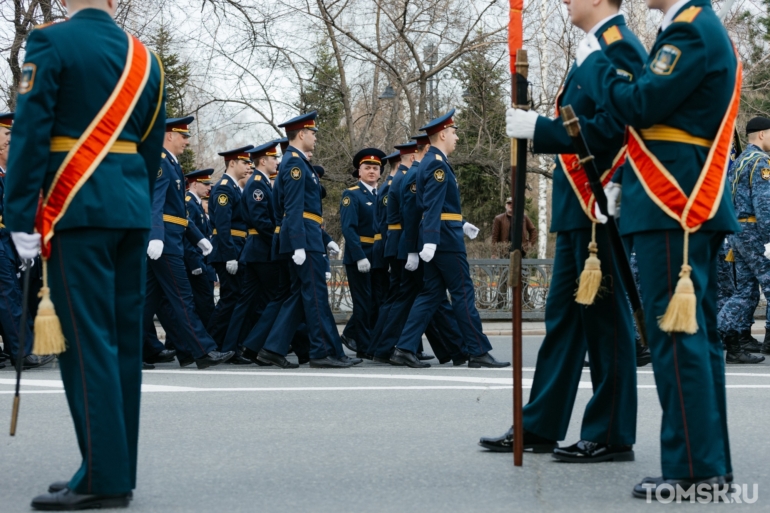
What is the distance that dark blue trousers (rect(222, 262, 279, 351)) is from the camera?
1099 centimetres

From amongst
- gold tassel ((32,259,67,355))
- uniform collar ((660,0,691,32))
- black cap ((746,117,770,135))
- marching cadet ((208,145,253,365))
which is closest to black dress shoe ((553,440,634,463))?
uniform collar ((660,0,691,32))

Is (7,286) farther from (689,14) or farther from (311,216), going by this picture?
(689,14)

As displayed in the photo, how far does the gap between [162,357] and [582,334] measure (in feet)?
21.1

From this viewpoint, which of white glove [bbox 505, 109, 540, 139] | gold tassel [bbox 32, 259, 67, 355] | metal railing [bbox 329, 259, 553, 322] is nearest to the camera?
gold tassel [bbox 32, 259, 67, 355]

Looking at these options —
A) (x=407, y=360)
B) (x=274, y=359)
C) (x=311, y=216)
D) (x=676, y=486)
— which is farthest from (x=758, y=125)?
(x=676, y=486)

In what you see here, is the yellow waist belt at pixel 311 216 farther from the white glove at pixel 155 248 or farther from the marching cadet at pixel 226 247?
the marching cadet at pixel 226 247

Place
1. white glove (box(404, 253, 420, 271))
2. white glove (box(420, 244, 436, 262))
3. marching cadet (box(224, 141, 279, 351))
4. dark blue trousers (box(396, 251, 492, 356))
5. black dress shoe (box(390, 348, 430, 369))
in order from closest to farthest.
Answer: white glove (box(420, 244, 436, 262)) < dark blue trousers (box(396, 251, 492, 356)) < black dress shoe (box(390, 348, 430, 369)) < white glove (box(404, 253, 420, 271)) < marching cadet (box(224, 141, 279, 351))

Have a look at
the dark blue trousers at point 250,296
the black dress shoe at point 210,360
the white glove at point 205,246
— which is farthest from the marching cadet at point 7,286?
the dark blue trousers at point 250,296

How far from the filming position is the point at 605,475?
4895 millimetres

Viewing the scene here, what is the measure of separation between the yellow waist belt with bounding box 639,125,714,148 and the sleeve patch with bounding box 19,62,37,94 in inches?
91.4

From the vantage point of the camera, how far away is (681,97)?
4.37 m

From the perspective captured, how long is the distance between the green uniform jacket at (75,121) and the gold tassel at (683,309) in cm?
202

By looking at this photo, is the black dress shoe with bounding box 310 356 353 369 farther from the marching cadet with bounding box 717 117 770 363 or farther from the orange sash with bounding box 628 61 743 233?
the orange sash with bounding box 628 61 743 233

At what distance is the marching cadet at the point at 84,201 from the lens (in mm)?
4262
